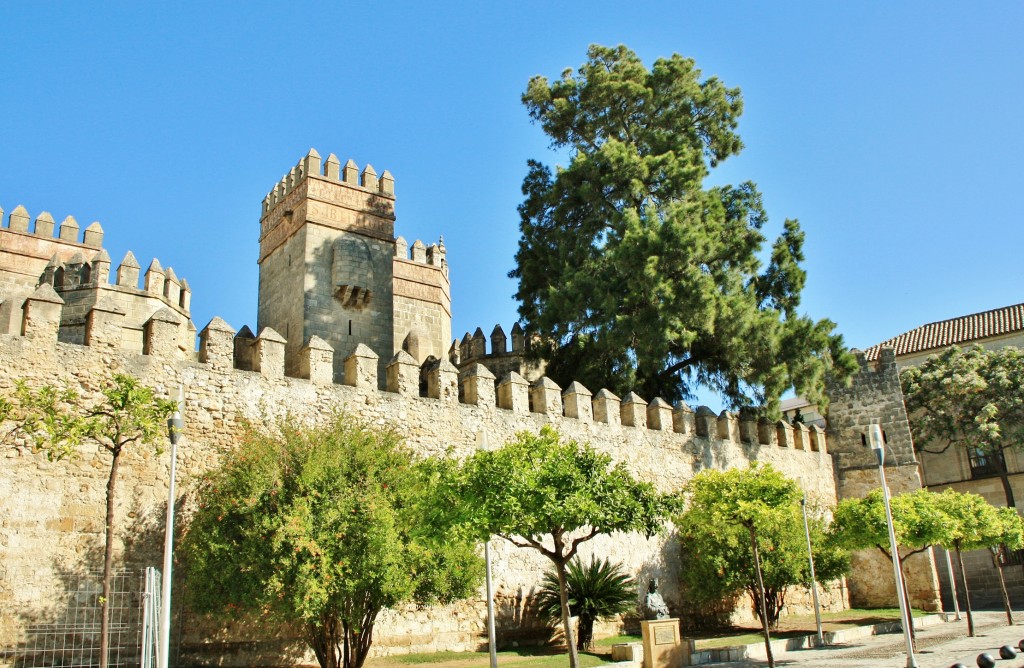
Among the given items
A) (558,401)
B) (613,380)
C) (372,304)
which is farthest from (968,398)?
(372,304)

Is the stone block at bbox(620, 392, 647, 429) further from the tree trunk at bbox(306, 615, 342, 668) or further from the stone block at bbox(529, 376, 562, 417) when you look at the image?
the tree trunk at bbox(306, 615, 342, 668)

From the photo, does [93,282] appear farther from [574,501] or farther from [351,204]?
[574,501]

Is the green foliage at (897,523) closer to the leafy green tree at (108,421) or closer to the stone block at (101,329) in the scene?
the leafy green tree at (108,421)

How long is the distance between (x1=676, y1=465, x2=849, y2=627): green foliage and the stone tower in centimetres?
766

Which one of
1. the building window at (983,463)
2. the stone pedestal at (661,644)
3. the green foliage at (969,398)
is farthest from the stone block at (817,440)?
the stone pedestal at (661,644)

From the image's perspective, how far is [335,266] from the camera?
2189 centimetres

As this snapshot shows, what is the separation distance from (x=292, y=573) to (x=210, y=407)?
10.5 ft

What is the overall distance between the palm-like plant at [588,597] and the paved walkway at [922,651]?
1.94 m

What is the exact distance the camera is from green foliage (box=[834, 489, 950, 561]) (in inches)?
635

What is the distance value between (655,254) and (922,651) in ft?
29.6

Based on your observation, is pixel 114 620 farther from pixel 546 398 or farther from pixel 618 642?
pixel 546 398

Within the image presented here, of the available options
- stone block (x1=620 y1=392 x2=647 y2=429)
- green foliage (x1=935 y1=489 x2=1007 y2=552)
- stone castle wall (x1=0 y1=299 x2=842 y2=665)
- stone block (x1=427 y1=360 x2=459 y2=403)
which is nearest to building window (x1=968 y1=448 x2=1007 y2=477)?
green foliage (x1=935 y1=489 x2=1007 y2=552)

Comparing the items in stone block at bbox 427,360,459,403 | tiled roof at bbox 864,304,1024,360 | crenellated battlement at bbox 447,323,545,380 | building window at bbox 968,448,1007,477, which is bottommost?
building window at bbox 968,448,1007,477

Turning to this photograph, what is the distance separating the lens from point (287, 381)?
13.6 m
